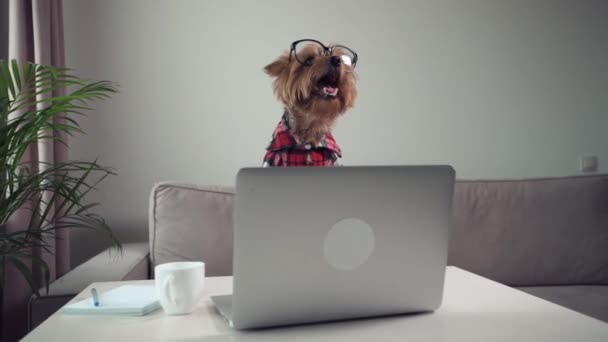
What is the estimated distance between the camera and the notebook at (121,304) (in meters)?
0.86

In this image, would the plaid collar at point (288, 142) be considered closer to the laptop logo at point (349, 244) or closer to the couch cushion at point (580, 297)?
the laptop logo at point (349, 244)

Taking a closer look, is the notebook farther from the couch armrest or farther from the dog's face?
the dog's face

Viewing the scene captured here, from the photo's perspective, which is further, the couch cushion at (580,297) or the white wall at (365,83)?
the white wall at (365,83)

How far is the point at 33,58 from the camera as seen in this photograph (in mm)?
2014

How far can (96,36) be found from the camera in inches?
93.0

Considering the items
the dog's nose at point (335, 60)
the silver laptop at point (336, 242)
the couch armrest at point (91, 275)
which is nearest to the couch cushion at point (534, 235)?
the dog's nose at point (335, 60)

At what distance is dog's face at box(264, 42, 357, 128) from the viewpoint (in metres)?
1.59

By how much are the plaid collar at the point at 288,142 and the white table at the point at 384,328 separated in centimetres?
78

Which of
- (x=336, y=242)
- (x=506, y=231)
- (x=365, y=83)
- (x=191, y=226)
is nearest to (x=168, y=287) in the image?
(x=336, y=242)

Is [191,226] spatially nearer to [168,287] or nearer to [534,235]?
[168,287]

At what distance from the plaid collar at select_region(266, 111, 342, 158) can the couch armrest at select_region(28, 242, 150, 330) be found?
2.13ft

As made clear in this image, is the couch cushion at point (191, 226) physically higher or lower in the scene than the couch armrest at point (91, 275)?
higher

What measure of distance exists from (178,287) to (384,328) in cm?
34

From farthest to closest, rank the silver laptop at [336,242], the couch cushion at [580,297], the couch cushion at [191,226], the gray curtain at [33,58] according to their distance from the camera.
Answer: the couch cushion at [191,226] < the couch cushion at [580,297] < the gray curtain at [33,58] < the silver laptop at [336,242]
